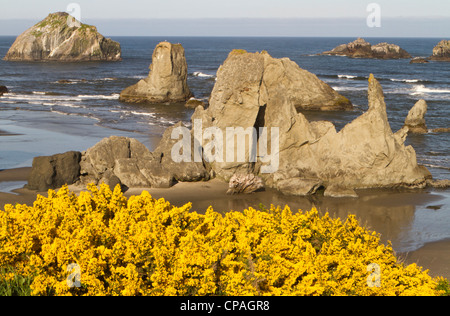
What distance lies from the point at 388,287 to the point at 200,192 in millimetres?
12337

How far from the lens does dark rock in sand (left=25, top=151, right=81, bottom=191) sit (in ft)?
65.2

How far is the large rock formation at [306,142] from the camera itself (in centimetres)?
2200

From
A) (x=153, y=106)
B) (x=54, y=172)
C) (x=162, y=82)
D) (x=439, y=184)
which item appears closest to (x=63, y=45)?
(x=162, y=82)

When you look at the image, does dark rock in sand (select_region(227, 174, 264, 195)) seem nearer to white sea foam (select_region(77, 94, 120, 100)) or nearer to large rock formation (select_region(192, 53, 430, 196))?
large rock formation (select_region(192, 53, 430, 196))

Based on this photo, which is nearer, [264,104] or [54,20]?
[264,104]

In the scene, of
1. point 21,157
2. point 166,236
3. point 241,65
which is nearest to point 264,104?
point 241,65

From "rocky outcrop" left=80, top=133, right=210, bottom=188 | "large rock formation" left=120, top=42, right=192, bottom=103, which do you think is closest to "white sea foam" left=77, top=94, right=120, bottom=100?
"large rock formation" left=120, top=42, right=192, bottom=103

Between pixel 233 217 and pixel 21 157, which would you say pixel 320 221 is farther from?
pixel 21 157

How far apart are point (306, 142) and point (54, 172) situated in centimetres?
992

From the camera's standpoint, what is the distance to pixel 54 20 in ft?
411

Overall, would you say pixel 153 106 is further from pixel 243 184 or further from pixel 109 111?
pixel 243 184

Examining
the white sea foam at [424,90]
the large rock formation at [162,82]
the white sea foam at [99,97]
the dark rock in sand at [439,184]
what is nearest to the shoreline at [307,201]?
the dark rock in sand at [439,184]

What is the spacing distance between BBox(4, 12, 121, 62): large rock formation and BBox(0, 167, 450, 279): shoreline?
103m

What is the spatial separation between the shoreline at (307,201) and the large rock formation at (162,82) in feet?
104
